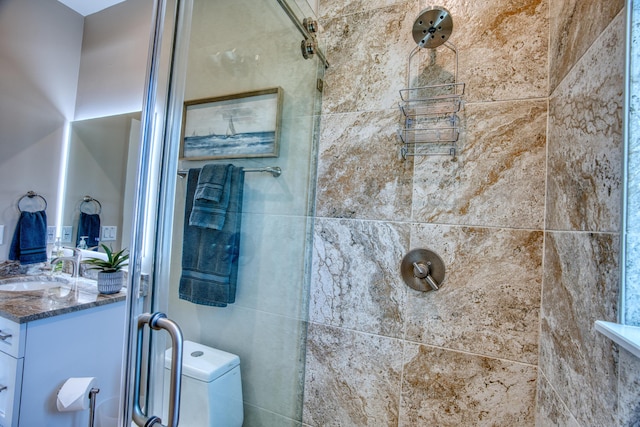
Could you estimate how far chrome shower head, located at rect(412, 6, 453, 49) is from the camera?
81 centimetres

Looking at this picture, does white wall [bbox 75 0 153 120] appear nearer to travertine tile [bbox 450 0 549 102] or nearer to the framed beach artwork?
the framed beach artwork

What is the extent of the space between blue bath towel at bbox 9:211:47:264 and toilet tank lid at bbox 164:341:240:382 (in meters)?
1.89

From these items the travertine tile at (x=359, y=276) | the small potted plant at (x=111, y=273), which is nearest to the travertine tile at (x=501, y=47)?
the travertine tile at (x=359, y=276)

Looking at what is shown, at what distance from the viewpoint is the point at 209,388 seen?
2.95ft

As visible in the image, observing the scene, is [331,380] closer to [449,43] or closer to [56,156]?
[449,43]

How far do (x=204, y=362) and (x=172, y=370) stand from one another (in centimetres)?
41

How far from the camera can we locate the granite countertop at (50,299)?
1290mm

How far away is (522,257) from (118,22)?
9.40 feet

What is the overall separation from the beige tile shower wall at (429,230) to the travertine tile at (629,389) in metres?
0.40

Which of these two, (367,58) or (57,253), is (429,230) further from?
(57,253)

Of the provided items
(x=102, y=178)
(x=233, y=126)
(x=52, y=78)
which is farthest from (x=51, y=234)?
(x=233, y=126)

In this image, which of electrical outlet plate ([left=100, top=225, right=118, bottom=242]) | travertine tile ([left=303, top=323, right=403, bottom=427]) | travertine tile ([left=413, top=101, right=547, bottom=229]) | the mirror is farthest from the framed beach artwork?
electrical outlet plate ([left=100, top=225, right=118, bottom=242])

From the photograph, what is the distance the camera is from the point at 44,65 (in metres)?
1.98

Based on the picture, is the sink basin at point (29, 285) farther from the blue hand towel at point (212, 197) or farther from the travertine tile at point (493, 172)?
the travertine tile at point (493, 172)
